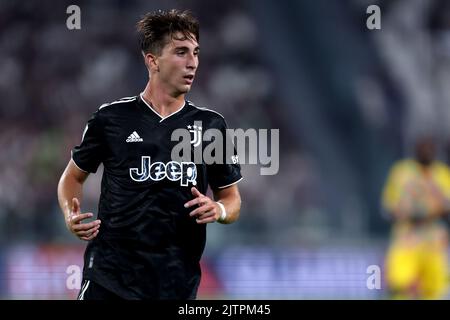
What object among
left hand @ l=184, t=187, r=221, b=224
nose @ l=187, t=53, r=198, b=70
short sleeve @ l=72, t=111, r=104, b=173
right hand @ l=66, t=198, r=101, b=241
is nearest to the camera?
left hand @ l=184, t=187, r=221, b=224

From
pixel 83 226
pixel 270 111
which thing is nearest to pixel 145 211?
pixel 83 226

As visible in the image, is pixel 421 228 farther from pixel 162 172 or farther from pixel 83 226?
pixel 83 226

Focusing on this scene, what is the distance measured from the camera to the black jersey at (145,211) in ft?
16.4

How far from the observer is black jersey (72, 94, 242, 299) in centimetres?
501

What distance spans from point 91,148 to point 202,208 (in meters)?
0.89

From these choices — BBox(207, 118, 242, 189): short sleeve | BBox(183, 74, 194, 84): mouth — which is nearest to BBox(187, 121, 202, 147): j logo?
BBox(207, 118, 242, 189): short sleeve

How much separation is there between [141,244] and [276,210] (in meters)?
8.79

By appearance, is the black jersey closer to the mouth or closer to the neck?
the neck

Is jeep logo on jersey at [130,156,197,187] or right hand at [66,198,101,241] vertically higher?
jeep logo on jersey at [130,156,197,187]

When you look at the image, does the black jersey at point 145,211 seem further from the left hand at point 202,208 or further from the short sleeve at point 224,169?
the left hand at point 202,208

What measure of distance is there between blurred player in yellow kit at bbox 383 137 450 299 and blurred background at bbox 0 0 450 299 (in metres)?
0.40

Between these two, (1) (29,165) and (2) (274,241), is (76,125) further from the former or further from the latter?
(2) (274,241)

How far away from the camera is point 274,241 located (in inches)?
519

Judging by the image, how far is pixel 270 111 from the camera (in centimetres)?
1505
